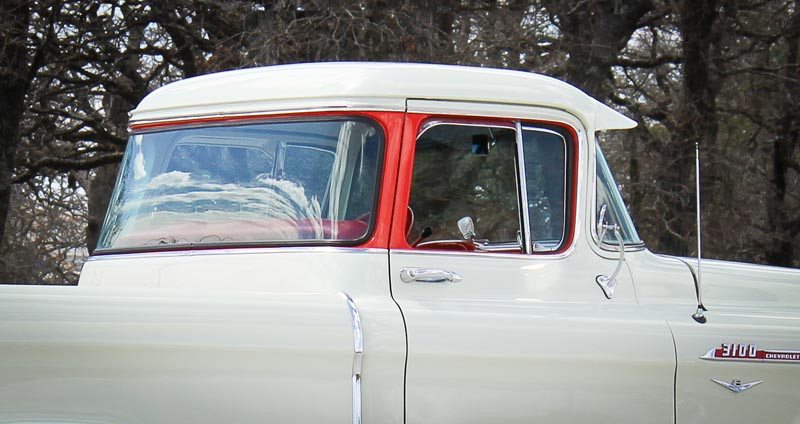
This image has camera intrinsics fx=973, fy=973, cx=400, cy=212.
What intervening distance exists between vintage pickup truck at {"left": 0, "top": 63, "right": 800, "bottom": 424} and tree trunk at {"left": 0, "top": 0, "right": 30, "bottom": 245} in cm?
740

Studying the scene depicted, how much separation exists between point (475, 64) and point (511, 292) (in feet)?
25.1

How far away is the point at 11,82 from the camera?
11672mm

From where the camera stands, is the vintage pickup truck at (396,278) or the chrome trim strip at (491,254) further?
the chrome trim strip at (491,254)

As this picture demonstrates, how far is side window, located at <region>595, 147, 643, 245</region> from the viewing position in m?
4.42

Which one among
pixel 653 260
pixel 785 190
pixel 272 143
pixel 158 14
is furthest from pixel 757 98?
pixel 272 143

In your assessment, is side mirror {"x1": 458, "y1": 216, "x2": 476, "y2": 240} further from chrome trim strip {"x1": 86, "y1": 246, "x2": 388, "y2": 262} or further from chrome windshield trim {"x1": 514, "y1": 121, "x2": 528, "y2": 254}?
chrome trim strip {"x1": 86, "y1": 246, "x2": 388, "y2": 262}

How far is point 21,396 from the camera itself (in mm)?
2986

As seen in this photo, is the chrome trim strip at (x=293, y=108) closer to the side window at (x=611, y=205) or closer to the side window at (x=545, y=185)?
the side window at (x=545, y=185)

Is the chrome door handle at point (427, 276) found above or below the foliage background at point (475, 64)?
below

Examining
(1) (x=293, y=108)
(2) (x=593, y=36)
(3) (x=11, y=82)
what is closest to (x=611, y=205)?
(1) (x=293, y=108)

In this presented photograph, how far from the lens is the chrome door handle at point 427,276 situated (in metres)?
3.89

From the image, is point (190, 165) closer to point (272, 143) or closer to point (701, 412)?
point (272, 143)

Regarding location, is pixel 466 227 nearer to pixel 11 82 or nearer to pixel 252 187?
pixel 252 187

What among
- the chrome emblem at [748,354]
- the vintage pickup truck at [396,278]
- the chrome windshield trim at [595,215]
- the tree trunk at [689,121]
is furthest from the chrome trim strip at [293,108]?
the tree trunk at [689,121]
